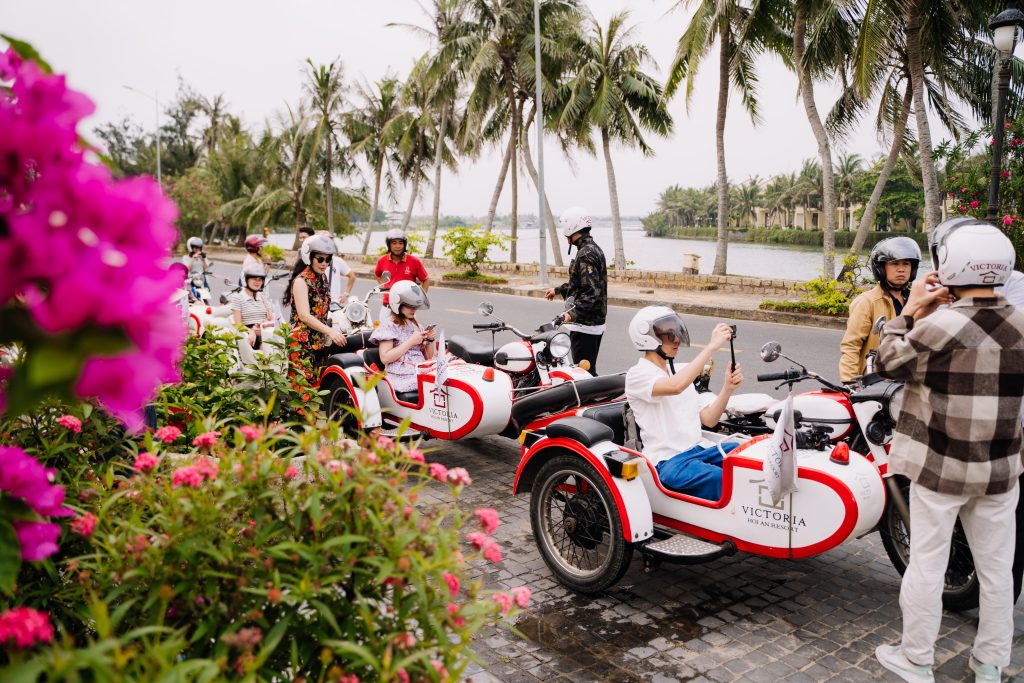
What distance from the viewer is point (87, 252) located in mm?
946

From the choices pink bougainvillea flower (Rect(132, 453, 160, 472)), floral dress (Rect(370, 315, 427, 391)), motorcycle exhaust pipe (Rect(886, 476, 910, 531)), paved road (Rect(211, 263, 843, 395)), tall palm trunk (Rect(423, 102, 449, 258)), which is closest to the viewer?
pink bougainvillea flower (Rect(132, 453, 160, 472))

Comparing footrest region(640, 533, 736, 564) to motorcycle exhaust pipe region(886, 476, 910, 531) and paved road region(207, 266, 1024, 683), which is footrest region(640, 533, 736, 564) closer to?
paved road region(207, 266, 1024, 683)

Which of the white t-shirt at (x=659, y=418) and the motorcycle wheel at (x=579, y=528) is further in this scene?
the white t-shirt at (x=659, y=418)

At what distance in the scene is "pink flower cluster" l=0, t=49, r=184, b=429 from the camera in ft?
2.99

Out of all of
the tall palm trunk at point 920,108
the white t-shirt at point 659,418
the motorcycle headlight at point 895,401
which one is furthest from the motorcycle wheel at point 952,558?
the tall palm trunk at point 920,108

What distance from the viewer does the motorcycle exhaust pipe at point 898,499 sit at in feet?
13.3

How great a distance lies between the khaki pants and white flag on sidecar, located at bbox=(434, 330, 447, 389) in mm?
3293

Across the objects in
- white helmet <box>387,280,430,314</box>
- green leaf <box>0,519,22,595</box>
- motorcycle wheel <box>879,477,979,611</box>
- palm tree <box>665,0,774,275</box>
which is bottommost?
motorcycle wheel <box>879,477,979,611</box>

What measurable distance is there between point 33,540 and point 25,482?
0.42 ft

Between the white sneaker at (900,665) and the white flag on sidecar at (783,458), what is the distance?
817mm

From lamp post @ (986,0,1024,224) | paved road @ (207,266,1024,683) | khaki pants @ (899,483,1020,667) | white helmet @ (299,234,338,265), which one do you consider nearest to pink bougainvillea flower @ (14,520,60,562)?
paved road @ (207,266,1024,683)

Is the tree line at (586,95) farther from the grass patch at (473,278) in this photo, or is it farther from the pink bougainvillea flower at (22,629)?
the pink bougainvillea flower at (22,629)

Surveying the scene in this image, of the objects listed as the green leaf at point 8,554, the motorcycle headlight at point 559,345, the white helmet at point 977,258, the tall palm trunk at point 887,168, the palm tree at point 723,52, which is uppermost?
the palm tree at point 723,52

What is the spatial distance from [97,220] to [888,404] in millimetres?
4223
